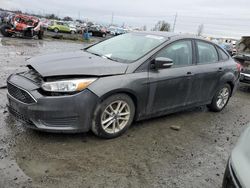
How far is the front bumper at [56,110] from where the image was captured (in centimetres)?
346

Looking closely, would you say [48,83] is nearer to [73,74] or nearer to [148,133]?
[73,74]

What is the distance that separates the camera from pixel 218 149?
13.8 ft

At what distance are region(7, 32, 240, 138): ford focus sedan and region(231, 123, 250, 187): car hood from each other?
1.93 metres

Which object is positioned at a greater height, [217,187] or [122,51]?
[122,51]

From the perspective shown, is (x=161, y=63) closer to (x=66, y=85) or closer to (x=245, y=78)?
(x=66, y=85)

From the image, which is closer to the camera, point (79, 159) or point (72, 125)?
point (79, 159)

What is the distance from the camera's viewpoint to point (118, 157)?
357 cm

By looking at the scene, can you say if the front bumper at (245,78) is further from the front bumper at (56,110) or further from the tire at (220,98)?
the front bumper at (56,110)

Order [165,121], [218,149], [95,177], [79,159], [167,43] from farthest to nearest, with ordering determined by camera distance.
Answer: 1. [165,121]
2. [167,43]
3. [218,149]
4. [79,159]
5. [95,177]

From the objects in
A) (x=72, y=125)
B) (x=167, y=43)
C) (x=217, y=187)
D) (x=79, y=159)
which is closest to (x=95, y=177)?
(x=79, y=159)

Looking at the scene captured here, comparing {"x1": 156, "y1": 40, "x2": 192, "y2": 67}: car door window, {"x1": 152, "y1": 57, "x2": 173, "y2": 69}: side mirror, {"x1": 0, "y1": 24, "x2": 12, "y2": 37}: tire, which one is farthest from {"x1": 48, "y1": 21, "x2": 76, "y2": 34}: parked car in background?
{"x1": 152, "y1": 57, "x2": 173, "y2": 69}: side mirror

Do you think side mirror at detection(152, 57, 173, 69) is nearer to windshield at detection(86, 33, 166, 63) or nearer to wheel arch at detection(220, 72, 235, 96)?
windshield at detection(86, 33, 166, 63)

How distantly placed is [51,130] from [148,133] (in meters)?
1.61

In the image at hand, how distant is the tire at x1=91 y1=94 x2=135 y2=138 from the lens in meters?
3.79
